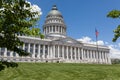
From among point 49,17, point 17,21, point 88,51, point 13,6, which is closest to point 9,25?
point 17,21

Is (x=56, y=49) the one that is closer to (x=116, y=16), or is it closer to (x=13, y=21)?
(x=116, y=16)

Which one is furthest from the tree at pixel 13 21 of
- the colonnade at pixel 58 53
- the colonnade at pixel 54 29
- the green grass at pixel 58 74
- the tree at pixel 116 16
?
the colonnade at pixel 54 29

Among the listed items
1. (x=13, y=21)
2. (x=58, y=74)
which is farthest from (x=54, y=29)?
(x=13, y=21)

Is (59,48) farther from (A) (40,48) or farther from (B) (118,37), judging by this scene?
(B) (118,37)

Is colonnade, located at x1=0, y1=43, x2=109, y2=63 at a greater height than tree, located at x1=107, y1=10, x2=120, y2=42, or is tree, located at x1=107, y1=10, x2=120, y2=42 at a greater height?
tree, located at x1=107, y1=10, x2=120, y2=42

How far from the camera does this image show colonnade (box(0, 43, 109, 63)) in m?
103

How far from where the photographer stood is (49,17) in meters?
143

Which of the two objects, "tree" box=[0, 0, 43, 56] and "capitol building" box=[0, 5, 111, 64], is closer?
"tree" box=[0, 0, 43, 56]

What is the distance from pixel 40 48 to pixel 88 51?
40001 millimetres

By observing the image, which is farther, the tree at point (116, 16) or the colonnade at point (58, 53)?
the colonnade at point (58, 53)

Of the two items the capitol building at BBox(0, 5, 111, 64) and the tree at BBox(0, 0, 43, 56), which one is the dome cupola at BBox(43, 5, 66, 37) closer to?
the capitol building at BBox(0, 5, 111, 64)

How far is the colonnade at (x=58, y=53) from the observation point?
336ft

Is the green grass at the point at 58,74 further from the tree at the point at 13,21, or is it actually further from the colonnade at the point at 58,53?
the colonnade at the point at 58,53

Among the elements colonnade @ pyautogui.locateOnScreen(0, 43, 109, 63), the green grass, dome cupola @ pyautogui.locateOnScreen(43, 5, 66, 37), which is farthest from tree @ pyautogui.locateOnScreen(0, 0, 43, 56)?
dome cupola @ pyautogui.locateOnScreen(43, 5, 66, 37)
